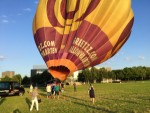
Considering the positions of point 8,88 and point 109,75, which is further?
point 109,75

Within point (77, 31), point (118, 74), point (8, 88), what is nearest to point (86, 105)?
point (77, 31)

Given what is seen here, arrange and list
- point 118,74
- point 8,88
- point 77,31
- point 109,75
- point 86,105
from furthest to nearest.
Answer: point 118,74, point 109,75, point 8,88, point 86,105, point 77,31

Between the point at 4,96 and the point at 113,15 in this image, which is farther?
the point at 4,96

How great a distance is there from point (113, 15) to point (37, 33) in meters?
3.63

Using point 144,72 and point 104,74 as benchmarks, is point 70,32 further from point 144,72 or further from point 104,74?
point 144,72

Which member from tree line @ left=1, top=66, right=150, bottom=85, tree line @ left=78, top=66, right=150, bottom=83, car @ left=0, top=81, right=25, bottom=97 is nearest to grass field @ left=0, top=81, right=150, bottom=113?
car @ left=0, top=81, right=25, bottom=97

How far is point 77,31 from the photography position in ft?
43.8

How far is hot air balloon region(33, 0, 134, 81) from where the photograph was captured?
12938 millimetres

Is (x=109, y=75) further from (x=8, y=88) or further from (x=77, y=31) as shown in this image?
(x=77, y=31)

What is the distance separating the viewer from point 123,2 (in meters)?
14.6

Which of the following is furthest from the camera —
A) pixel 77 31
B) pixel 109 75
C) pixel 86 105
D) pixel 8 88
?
pixel 109 75

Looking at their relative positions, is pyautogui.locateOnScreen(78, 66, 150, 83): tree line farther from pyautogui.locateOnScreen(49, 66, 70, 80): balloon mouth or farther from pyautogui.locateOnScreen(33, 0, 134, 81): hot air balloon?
pyautogui.locateOnScreen(49, 66, 70, 80): balloon mouth

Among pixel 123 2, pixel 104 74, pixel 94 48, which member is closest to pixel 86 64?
pixel 94 48

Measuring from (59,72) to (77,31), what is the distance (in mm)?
1920
